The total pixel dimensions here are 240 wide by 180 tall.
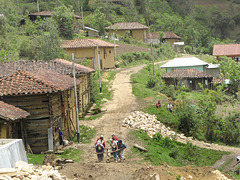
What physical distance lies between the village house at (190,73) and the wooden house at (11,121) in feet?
95.8

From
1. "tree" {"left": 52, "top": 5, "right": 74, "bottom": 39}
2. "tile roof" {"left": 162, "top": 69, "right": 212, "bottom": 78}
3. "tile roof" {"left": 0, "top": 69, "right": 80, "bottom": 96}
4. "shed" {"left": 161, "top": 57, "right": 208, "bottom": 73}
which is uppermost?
"tree" {"left": 52, "top": 5, "right": 74, "bottom": 39}

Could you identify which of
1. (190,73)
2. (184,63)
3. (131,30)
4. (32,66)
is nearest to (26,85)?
(32,66)

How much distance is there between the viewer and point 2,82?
1900 cm

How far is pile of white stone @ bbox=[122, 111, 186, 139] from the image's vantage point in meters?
25.4

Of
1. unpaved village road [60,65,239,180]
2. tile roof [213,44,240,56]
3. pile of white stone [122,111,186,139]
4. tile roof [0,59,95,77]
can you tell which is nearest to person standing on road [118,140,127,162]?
unpaved village road [60,65,239,180]

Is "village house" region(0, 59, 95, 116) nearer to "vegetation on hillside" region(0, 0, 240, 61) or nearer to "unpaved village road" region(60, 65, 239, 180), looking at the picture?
→ "unpaved village road" region(60, 65, 239, 180)

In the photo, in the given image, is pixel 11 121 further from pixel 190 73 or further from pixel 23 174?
pixel 190 73

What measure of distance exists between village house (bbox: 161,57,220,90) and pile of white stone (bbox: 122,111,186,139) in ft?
57.0

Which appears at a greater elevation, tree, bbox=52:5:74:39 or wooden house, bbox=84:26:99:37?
tree, bbox=52:5:74:39

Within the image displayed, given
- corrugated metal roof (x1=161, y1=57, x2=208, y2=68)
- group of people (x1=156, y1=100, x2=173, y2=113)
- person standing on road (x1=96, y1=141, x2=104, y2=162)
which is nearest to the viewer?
person standing on road (x1=96, y1=141, x2=104, y2=162)

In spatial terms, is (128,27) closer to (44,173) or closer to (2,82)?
(2,82)

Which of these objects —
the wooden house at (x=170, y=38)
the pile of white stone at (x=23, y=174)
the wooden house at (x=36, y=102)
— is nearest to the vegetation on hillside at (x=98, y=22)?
the wooden house at (x=170, y=38)

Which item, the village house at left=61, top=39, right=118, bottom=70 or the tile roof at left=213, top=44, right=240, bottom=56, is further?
the tile roof at left=213, top=44, right=240, bottom=56

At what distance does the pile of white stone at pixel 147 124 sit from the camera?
83.4 ft
